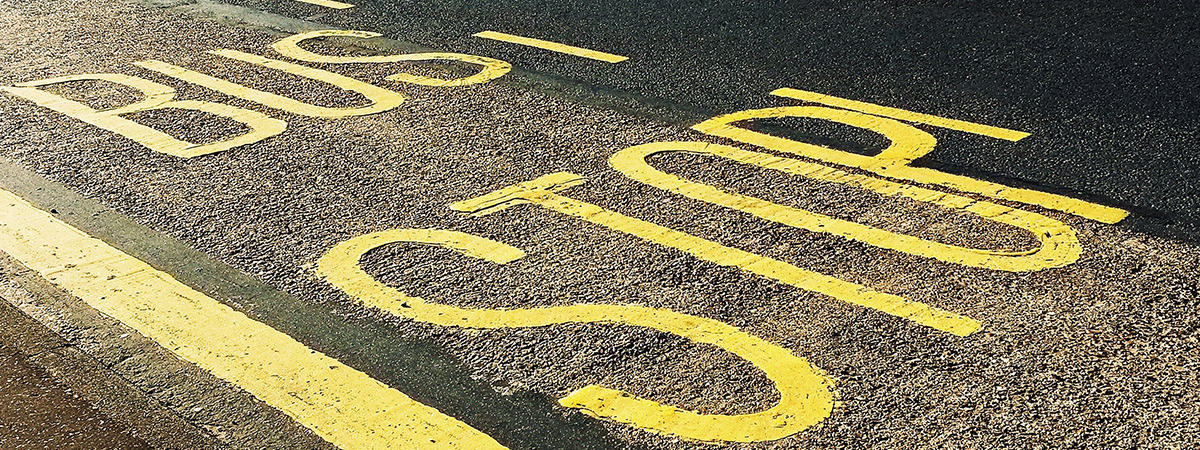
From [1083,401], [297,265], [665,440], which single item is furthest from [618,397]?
[297,265]

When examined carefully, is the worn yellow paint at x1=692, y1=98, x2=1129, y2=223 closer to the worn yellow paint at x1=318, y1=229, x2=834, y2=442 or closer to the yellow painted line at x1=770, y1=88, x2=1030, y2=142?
the yellow painted line at x1=770, y1=88, x2=1030, y2=142

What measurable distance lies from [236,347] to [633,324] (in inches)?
43.3

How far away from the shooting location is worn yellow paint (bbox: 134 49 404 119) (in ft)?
20.1

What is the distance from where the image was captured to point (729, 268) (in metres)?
4.06

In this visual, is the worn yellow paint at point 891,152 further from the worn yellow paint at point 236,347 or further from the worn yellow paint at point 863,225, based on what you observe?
the worn yellow paint at point 236,347

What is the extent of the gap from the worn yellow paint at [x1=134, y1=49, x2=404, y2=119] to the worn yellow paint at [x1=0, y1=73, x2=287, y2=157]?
0.60 feet

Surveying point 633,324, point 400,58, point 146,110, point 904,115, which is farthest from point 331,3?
point 633,324

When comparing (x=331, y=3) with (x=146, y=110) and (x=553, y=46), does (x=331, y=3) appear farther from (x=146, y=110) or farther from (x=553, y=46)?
(x=146, y=110)

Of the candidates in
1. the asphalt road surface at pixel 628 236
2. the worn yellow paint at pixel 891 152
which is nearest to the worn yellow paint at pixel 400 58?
the asphalt road surface at pixel 628 236

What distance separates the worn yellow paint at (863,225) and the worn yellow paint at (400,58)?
157cm

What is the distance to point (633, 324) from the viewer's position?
3.68m

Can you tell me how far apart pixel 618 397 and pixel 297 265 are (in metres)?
1.40

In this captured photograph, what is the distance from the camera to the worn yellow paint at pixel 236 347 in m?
3.17

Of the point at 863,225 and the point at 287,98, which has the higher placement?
the point at 863,225
